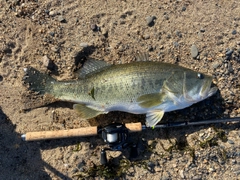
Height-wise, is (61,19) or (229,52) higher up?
(61,19)

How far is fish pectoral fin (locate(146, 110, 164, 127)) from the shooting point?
410 cm

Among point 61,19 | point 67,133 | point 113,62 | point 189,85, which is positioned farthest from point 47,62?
point 189,85

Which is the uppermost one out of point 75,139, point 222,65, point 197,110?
point 222,65

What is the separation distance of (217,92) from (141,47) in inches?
53.4

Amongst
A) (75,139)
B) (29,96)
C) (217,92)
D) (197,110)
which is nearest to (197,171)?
(197,110)

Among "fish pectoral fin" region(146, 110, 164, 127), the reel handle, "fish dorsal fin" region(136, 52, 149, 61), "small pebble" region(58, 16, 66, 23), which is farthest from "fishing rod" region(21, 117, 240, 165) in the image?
"small pebble" region(58, 16, 66, 23)

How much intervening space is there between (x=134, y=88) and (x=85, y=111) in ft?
2.72

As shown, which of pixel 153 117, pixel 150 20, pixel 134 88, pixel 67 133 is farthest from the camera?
pixel 150 20

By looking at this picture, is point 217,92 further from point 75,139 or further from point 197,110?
point 75,139

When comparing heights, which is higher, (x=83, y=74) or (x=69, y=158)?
(x=83, y=74)

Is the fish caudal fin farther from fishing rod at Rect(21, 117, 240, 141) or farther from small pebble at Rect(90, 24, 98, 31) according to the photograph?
small pebble at Rect(90, 24, 98, 31)

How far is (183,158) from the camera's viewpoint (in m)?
4.31

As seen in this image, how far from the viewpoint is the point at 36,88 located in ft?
13.9

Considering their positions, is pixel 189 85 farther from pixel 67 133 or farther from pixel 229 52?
pixel 67 133
